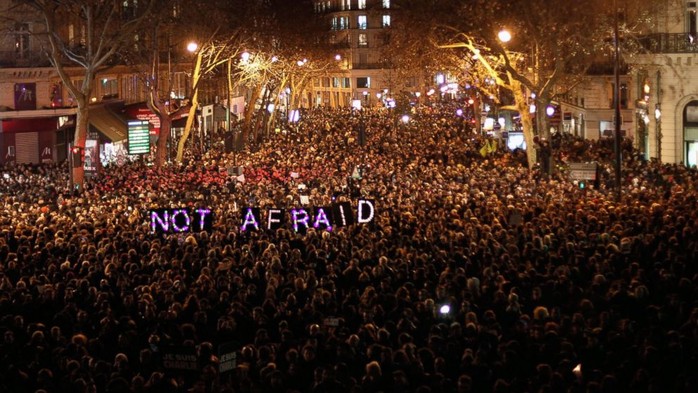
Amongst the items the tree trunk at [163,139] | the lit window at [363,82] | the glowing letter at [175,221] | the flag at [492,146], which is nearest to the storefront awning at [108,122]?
the tree trunk at [163,139]

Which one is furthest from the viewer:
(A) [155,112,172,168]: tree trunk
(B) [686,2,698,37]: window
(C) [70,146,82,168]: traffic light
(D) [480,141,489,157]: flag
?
(D) [480,141,489,157]: flag

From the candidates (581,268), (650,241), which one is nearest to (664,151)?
(650,241)

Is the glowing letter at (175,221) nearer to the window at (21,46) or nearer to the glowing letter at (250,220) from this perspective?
the glowing letter at (250,220)

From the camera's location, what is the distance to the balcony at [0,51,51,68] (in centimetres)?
4778

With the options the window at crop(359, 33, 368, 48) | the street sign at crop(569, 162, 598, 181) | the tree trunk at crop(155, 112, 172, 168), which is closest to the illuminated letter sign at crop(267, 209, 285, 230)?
the street sign at crop(569, 162, 598, 181)

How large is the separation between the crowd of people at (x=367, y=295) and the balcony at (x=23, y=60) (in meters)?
18.4

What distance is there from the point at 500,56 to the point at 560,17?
6.22 meters

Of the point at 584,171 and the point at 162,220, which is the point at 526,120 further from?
the point at 162,220

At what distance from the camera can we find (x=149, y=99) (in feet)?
155

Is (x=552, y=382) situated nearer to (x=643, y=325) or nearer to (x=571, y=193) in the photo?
(x=643, y=325)

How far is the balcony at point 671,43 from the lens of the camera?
42625 mm

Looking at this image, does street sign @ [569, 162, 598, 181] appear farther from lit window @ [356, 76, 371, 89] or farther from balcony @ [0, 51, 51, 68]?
lit window @ [356, 76, 371, 89]

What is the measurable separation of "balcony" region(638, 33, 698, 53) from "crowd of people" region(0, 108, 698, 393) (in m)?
13.0

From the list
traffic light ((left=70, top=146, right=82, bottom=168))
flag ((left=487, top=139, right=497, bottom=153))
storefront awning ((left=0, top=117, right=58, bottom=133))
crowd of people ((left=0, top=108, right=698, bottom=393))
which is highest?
storefront awning ((left=0, top=117, right=58, bottom=133))
